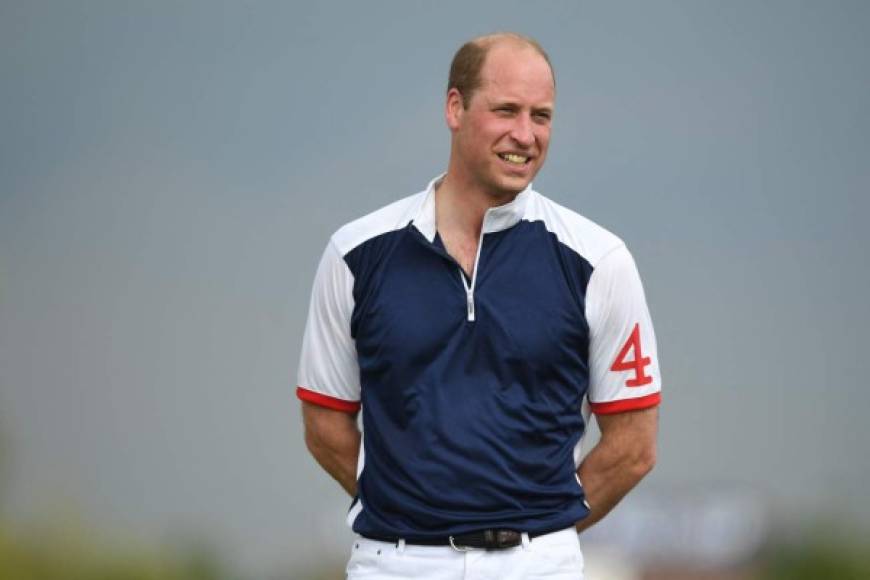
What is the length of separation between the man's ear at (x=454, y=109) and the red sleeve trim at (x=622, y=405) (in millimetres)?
949

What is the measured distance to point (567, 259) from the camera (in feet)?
15.5

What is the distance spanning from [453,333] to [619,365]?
553 millimetres

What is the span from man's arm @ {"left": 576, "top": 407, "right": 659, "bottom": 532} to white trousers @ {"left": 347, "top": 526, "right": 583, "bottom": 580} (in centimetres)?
32

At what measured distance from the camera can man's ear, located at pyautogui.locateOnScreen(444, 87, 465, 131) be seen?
4727 mm

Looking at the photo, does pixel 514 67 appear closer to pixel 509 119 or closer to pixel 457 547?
pixel 509 119

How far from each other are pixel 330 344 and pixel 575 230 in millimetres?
828

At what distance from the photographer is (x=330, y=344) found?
194 inches

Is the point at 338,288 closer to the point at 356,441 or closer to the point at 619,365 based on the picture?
the point at 356,441

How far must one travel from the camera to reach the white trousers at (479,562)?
178 inches

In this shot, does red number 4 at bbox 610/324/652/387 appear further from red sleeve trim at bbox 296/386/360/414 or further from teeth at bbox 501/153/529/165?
red sleeve trim at bbox 296/386/360/414

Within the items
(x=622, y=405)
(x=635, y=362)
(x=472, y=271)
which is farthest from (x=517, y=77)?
(x=622, y=405)

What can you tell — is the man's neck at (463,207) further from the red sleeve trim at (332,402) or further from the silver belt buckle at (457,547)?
the silver belt buckle at (457,547)

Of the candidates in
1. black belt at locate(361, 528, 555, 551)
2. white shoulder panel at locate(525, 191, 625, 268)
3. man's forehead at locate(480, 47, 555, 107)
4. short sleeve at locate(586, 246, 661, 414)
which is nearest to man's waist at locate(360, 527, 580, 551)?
black belt at locate(361, 528, 555, 551)

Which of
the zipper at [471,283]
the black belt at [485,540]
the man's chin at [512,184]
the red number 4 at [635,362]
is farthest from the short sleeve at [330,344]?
the red number 4 at [635,362]
